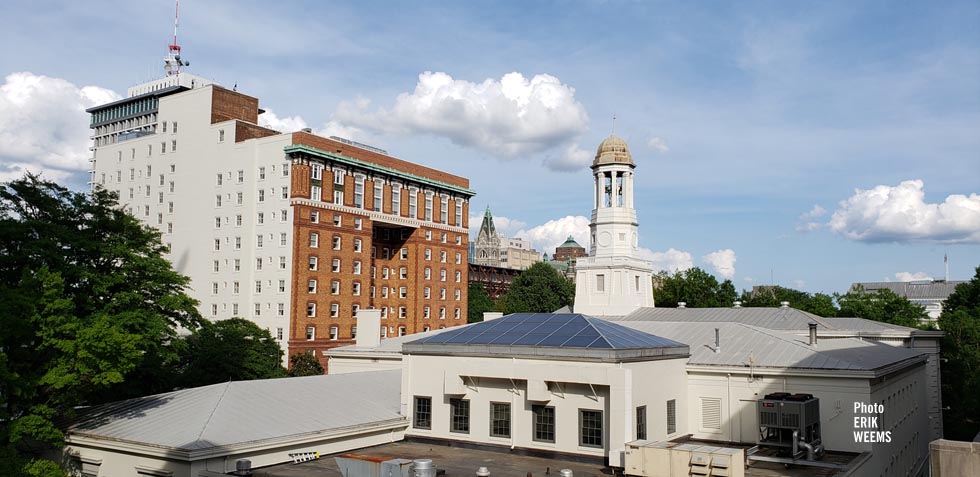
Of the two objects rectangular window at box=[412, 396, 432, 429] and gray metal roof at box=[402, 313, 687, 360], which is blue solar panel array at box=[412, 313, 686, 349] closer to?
gray metal roof at box=[402, 313, 687, 360]

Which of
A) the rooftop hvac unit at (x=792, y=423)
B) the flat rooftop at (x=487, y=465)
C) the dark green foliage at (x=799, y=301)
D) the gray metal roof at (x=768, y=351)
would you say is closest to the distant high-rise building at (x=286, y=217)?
the dark green foliage at (x=799, y=301)

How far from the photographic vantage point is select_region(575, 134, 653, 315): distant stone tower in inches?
2785

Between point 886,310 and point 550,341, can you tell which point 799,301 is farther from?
point 550,341

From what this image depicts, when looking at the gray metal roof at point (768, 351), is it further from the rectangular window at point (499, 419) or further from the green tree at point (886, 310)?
the green tree at point (886, 310)

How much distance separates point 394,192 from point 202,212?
23.0 meters

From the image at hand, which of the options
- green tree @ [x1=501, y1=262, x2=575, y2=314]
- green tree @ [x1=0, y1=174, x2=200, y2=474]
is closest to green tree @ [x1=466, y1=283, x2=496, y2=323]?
green tree @ [x1=501, y1=262, x2=575, y2=314]

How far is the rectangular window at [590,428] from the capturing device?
1146 inches

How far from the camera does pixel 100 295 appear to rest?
1422 inches

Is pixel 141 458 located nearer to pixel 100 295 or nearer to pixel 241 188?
pixel 100 295

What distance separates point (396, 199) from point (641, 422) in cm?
6871

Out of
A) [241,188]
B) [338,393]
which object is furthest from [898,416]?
[241,188]

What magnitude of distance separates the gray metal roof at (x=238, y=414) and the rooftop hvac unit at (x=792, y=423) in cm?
1571

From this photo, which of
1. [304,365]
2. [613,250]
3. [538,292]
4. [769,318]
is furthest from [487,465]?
[538,292]

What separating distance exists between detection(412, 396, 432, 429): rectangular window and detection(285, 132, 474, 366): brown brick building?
50061 mm
